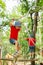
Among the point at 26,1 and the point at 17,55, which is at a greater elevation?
the point at 26,1

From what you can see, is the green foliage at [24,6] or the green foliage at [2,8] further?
the green foliage at [2,8]

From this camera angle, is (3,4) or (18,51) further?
(3,4)

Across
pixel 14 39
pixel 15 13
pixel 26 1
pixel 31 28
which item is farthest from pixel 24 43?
pixel 14 39

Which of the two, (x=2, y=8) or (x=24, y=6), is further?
(x=2, y=8)

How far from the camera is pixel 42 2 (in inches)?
557

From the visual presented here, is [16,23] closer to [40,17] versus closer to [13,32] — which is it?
[13,32]

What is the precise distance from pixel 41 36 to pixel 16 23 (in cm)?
886

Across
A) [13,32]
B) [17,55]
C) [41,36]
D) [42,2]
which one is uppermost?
[42,2]

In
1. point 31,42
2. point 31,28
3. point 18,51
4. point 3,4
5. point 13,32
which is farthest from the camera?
point 3,4

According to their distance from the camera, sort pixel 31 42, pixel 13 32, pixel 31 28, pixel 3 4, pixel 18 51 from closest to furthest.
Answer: pixel 13 32 < pixel 18 51 < pixel 31 42 < pixel 31 28 < pixel 3 4

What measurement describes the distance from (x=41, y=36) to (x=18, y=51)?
8.05m

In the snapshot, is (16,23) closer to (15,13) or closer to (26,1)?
(26,1)

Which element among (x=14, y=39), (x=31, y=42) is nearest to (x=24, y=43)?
(x=31, y=42)

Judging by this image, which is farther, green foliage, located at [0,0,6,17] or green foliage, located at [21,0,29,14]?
green foliage, located at [0,0,6,17]
